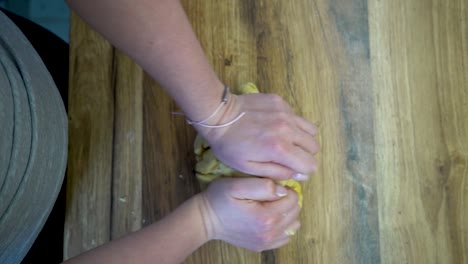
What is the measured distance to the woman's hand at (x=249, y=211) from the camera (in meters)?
0.52

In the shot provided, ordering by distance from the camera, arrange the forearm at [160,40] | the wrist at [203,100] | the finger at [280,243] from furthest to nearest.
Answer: the finger at [280,243], the wrist at [203,100], the forearm at [160,40]

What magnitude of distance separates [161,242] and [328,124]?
1.11 ft

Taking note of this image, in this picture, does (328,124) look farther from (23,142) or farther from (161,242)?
(23,142)

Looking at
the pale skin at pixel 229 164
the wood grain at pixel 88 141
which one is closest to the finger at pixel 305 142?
the pale skin at pixel 229 164

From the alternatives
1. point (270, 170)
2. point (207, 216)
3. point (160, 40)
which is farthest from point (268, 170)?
point (160, 40)

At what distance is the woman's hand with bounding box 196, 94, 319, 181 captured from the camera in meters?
0.51

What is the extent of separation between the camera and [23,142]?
42 centimetres

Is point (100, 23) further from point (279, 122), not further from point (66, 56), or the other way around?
point (66, 56)

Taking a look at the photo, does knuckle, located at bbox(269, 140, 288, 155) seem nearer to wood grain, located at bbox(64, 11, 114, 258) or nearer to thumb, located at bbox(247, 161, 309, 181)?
thumb, located at bbox(247, 161, 309, 181)

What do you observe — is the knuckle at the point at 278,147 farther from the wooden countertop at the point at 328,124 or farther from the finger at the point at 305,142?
the wooden countertop at the point at 328,124

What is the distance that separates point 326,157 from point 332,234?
0.13 meters

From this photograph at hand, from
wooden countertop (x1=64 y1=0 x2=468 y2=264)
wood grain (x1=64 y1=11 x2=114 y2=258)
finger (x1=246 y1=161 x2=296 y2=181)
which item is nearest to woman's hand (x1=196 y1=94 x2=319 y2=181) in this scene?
finger (x1=246 y1=161 x2=296 y2=181)

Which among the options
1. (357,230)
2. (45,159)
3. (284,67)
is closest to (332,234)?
(357,230)

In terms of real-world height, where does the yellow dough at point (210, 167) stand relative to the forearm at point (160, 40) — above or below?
below
